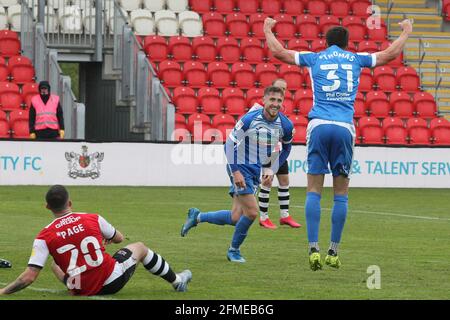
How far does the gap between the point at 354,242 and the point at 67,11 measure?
1585cm

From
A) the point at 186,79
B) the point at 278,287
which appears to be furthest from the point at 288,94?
the point at 278,287

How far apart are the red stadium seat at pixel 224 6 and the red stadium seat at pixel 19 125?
7.74 metres

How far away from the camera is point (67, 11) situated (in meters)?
28.7

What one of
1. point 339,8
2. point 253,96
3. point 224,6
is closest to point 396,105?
point 253,96

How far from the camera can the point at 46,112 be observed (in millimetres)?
23938

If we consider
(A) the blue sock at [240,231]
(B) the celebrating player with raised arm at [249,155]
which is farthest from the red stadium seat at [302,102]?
(A) the blue sock at [240,231]

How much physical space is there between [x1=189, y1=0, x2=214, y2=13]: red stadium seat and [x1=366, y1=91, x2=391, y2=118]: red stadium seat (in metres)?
5.00

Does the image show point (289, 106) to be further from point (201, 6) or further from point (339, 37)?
point (339, 37)

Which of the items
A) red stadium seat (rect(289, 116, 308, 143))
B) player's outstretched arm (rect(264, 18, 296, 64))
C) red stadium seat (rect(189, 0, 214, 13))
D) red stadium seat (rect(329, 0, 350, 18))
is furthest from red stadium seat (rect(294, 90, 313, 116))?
player's outstretched arm (rect(264, 18, 296, 64))

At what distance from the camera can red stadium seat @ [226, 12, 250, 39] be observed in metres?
30.7

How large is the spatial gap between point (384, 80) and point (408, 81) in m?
Answer: 0.73

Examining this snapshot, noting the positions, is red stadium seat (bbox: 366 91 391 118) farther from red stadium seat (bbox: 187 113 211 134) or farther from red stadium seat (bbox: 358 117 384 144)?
red stadium seat (bbox: 187 113 211 134)

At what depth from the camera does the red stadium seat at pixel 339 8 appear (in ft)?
106

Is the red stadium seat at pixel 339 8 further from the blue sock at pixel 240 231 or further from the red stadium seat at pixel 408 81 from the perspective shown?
the blue sock at pixel 240 231
